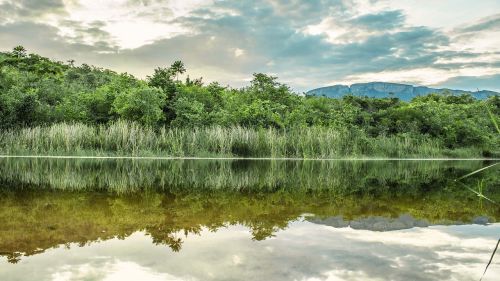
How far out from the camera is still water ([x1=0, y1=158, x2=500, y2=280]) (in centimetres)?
330

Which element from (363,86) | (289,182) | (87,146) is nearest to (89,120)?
(87,146)

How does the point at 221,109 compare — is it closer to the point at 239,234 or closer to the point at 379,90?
the point at 239,234

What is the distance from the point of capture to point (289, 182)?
1018cm

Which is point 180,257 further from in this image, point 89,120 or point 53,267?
point 89,120

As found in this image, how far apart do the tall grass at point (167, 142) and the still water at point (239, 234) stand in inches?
481

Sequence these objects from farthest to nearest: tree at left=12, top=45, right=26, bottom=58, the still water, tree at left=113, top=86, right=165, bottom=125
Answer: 1. tree at left=12, top=45, right=26, bottom=58
2. tree at left=113, top=86, right=165, bottom=125
3. the still water

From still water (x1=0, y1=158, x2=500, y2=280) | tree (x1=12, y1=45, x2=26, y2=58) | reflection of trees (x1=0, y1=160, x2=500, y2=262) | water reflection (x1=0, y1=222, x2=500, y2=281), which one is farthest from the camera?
tree (x1=12, y1=45, x2=26, y2=58)

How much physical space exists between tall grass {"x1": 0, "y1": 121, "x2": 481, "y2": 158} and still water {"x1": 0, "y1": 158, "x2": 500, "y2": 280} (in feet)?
40.1

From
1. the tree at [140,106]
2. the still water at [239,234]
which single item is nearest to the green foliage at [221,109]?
the tree at [140,106]

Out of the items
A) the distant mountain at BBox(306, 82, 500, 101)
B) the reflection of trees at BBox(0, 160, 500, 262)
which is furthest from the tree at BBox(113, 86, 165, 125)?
the distant mountain at BBox(306, 82, 500, 101)

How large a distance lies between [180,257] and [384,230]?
97.5 inches

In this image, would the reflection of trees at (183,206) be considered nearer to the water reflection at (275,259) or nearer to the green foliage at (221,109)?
the water reflection at (275,259)

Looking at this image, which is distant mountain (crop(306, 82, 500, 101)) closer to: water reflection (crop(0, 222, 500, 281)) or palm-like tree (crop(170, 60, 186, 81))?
palm-like tree (crop(170, 60, 186, 81))

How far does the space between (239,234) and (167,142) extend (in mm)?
16945
